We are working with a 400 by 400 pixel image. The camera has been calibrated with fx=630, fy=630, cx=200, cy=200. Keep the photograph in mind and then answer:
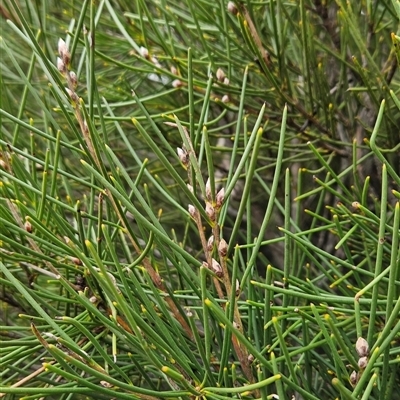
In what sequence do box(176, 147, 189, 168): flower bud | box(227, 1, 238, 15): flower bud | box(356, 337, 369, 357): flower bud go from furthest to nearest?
box(227, 1, 238, 15): flower bud, box(176, 147, 189, 168): flower bud, box(356, 337, 369, 357): flower bud

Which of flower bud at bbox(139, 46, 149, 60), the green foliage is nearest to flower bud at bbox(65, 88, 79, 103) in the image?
the green foliage

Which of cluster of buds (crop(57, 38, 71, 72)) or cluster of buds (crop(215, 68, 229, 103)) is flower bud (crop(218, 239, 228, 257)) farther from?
cluster of buds (crop(215, 68, 229, 103))

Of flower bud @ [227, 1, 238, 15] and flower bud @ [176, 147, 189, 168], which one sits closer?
flower bud @ [176, 147, 189, 168]

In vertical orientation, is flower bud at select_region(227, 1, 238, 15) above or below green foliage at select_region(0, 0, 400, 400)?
above

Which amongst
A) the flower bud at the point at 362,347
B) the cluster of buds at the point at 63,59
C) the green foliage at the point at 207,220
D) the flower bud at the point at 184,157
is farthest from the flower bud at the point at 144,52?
the flower bud at the point at 362,347

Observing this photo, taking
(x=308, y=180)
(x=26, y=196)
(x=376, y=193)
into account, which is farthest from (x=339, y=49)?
(x=26, y=196)

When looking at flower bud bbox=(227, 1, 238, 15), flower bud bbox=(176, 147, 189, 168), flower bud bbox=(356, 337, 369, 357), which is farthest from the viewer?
flower bud bbox=(227, 1, 238, 15)

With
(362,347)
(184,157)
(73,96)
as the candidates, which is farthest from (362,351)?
(73,96)

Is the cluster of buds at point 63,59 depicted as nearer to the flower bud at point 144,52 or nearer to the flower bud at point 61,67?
the flower bud at point 61,67

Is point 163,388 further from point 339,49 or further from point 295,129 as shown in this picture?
point 339,49
